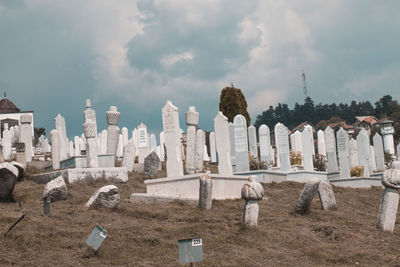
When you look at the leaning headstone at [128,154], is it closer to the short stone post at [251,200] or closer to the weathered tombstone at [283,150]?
the weathered tombstone at [283,150]

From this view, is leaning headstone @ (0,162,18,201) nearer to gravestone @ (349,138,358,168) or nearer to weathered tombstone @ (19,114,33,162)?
weathered tombstone @ (19,114,33,162)

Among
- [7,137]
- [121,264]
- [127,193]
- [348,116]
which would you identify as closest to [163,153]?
[7,137]

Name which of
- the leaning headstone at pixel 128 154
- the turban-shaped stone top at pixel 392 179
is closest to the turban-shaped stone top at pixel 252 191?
the turban-shaped stone top at pixel 392 179

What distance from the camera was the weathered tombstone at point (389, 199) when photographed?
12.6 meters

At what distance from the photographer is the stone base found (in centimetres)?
1705

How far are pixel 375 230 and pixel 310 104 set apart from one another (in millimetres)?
117979

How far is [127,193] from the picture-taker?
16422mm

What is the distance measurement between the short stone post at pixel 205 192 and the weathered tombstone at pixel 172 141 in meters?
3.28

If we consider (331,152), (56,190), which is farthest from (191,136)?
(56,190)

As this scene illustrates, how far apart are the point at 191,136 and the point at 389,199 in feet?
29.0

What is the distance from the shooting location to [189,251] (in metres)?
8.33

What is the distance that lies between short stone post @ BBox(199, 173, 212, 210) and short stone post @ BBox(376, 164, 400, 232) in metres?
4.08

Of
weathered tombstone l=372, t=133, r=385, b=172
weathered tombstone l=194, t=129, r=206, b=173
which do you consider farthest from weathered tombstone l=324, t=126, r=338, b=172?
weathered tombstone l=194, t=129, r=206, b=173

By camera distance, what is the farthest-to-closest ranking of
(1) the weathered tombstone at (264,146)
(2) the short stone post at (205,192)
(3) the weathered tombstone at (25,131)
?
1. (1) the weathered tombstone at (264,146)
2. (3) the weathered tombstone at (25,131)
3. (2) the short stone post at (205,192)
